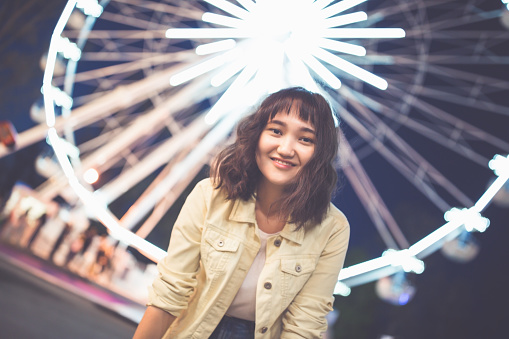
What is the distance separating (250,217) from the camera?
1823mm

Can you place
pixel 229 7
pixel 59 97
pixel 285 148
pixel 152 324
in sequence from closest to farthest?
1. pixel 152 324
2. pixel 285 148
3. pixel 229 7
4. pixel 59 97

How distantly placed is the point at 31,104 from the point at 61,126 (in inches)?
32.9

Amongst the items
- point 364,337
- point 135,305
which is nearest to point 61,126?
point 135,305

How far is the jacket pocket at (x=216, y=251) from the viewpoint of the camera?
5.70 feet

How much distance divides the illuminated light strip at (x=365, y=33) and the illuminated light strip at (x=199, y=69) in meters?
1.23

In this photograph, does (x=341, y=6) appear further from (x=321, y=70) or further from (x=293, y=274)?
(x=293, y=274)

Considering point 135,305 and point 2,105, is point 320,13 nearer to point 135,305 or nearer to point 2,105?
point 135,305

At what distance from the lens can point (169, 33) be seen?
4.57 m

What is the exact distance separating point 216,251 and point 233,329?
37 cm

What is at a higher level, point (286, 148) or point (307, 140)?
point (307, 140)

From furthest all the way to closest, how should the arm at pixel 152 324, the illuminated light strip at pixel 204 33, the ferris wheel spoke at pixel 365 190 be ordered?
the ferris wheel spoke at pixel 365 190 < the illuminated light strip at pixel 204 33 < the arm at pixel 152 324

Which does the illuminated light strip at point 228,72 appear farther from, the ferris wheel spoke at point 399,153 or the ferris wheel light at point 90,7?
the ferris wheel light at point 90,7

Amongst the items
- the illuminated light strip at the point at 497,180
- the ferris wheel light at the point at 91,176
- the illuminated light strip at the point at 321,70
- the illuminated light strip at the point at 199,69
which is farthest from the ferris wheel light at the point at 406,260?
the ferris wheel light at the point at 91,176

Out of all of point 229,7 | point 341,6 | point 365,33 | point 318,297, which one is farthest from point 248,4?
point 318,297
